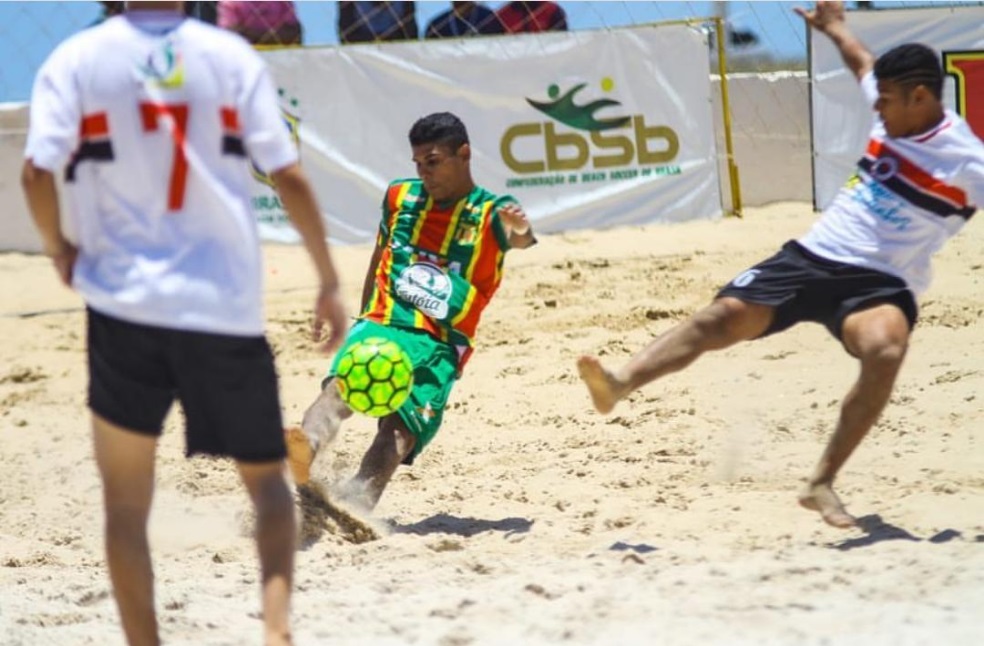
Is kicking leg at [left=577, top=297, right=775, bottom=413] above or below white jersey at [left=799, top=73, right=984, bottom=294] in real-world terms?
below

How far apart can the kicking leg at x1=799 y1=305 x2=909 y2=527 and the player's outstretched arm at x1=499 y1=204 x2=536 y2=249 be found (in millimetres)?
1305

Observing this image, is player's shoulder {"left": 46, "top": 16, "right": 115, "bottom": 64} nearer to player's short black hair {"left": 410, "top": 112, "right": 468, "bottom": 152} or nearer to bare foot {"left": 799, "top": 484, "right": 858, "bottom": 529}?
player's short black hair {"left": 410, "top": 112, "right": 468, "bottom": 152}

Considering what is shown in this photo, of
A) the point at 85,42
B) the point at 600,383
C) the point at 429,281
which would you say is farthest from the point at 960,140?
the point at 85,42

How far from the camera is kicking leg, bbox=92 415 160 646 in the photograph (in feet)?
12.2

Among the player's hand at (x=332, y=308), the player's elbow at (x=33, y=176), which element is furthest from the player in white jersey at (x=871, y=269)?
the player's elbow at (x=33, y=176)

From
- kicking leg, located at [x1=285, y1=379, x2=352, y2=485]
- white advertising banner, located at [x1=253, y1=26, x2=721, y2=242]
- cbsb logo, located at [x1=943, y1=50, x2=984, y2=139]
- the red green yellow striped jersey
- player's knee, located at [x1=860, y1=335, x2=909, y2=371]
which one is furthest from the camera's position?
white advertising banner, located at [x1=253, y1=26, x2=721, y2=242]

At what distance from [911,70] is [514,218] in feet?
5.09

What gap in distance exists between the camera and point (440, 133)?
5.86m

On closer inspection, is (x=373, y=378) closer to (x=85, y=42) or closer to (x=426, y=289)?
(x=426, y=289)

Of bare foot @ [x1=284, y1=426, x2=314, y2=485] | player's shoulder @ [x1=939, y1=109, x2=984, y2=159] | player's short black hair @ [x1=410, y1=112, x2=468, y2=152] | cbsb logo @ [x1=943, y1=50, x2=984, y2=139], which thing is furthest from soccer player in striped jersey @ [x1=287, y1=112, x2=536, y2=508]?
cbsb logo @ [x1=943, y1=50, x2=984, y2=139]

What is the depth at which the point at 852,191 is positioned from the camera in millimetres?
5465

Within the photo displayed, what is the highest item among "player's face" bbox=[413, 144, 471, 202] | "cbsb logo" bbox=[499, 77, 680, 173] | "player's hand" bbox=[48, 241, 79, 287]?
"player's hand" bbox=[48, 241, 79, 287]

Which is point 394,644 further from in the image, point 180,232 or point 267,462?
point 180,232

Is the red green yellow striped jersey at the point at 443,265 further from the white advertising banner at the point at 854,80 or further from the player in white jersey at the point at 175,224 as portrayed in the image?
the white advertising banner at the point at 854,80
